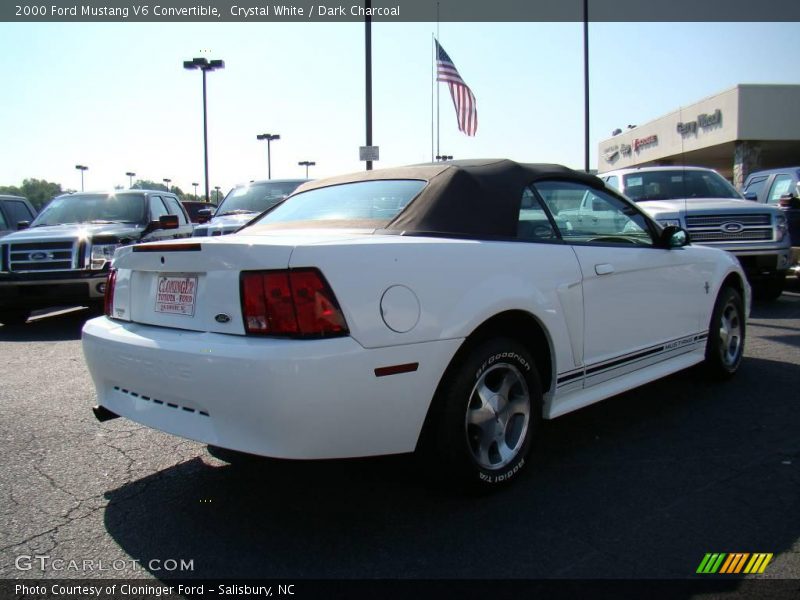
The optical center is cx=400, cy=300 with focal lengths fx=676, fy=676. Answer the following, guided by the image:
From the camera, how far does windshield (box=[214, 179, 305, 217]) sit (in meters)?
10.9

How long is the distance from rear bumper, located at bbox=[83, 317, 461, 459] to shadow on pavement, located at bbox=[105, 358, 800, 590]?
1.37ft

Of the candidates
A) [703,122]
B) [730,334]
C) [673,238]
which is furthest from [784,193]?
[703,122]

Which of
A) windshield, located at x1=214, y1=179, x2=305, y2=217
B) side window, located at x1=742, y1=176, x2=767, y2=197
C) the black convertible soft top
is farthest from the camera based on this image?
side window, located at x1=742, y1=176, x2=767, y2=197

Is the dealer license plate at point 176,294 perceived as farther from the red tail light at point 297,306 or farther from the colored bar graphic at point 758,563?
the colored bar graphic at point 758,563

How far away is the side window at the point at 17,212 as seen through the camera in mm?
11586

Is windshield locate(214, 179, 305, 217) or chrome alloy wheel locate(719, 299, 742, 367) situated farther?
windshield locate(214, 179, 305, 217)

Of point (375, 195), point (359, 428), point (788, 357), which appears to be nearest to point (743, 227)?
point (788, 357)

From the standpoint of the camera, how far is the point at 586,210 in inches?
163

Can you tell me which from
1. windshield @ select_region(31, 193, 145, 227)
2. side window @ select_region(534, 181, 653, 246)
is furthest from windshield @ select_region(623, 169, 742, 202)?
windshield @ select_region(31, 193, 145, 227)

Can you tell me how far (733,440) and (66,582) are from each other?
3.48 meters

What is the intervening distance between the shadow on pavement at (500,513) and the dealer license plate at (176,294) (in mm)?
926

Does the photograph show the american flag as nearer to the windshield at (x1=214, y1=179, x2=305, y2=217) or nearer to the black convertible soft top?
the windshield at (x1=214, y1=179, x2=305, y2=217)

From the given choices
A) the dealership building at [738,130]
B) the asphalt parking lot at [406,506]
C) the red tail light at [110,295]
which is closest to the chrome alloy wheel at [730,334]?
the asphalt parking lot at [406,506]

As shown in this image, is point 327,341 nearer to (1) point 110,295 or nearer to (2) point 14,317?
(1) point 110,295
